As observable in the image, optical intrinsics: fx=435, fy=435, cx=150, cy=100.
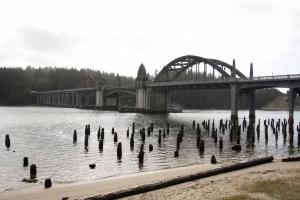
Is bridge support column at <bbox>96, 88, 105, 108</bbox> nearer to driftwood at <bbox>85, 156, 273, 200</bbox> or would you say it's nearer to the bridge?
the bridge

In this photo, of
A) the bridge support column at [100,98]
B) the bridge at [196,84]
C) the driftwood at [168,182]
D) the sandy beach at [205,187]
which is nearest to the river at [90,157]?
the sandy beach at [205,187]

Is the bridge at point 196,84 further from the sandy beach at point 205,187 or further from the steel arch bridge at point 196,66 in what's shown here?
the sandy beach at point 205,187

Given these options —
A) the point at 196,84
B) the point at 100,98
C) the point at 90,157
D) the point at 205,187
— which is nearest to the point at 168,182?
the point at 205,187

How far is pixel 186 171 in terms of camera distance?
95.6 feet

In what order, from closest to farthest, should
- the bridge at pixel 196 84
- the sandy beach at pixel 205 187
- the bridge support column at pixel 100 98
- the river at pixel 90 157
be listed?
1. the sandy beach at pixel 205 187
2. the river at pixel 90 157
3. the bridge at pixel 196 84
4. the bridge support column at pixel 100 98

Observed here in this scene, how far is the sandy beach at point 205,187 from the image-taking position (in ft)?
64.1

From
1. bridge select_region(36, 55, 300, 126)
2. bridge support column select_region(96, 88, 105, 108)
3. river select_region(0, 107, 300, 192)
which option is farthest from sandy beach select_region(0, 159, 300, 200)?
bridge support column select_region(96, 88, 105, 108)

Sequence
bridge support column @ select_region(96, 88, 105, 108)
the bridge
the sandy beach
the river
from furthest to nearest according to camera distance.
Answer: bridge support column @ select_region(96, 88, 105, 108) < the bridge < the river < the sandy beach

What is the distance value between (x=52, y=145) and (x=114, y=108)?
128973 mm

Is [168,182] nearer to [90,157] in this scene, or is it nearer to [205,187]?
[205,187]

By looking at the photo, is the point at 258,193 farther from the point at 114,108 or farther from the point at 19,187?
the point at 114,108

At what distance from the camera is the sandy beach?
19531mm

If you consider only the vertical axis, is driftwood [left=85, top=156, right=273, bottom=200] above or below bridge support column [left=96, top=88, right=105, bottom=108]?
below

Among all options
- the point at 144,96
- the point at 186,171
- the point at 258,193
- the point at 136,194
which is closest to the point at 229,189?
the point at 258,193
